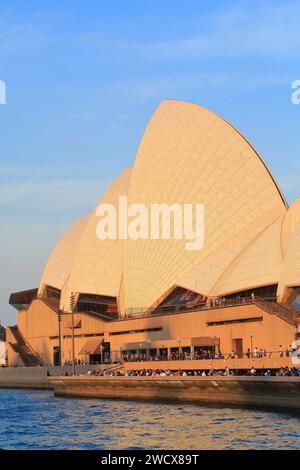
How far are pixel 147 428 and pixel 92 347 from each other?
41.7 m

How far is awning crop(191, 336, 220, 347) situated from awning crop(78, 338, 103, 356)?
15092 millimetres

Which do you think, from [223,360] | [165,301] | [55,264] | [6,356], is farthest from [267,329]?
[6,356]

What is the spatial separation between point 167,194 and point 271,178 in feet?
26.9

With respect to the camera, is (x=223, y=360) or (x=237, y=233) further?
(x=237, y=233)

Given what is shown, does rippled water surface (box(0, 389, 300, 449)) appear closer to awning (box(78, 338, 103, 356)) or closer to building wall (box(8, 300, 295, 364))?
building wall (box(8, 300, 295, 364))

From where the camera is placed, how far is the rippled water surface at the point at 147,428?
30969mm

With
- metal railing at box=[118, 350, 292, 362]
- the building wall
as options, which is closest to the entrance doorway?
the building wall

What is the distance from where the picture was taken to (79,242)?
83.0 metres

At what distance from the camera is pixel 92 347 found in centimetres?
7706

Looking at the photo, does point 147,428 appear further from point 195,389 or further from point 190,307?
point 190,307

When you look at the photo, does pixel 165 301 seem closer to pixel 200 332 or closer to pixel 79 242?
pixel 200 332

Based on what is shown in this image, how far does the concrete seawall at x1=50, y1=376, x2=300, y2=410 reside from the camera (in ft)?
134


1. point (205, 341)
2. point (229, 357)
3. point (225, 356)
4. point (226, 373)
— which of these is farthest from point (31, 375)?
point (226, 373)

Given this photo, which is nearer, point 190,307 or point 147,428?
point 147,428
